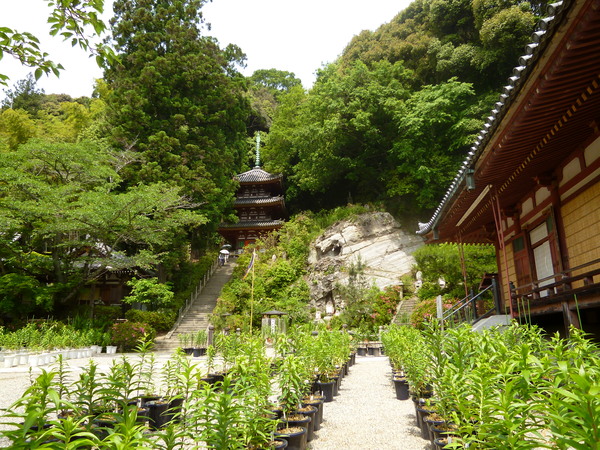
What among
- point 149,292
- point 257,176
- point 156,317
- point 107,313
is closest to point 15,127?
point 107,313

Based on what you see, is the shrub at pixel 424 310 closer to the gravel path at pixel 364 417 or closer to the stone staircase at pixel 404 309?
the stone staircase at pixel 404 309

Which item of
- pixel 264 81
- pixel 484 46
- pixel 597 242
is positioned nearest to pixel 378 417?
pixel 597 242

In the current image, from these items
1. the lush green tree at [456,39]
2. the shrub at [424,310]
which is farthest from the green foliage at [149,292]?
the lush green tree at [456,39]

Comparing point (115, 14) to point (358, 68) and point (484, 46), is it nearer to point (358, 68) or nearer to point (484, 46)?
point (358, 68)

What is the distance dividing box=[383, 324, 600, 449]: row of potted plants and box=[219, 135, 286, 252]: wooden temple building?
2665 cm

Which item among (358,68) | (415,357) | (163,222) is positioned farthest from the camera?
(358,68)

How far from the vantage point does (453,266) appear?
18.3 meters

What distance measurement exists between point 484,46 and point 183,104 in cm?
1836

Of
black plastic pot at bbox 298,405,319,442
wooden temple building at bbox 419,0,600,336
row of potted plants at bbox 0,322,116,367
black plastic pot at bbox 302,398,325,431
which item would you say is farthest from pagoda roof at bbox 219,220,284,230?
black plastic pot at bbox 298,405,319,442

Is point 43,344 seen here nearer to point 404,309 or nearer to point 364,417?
point 364,417

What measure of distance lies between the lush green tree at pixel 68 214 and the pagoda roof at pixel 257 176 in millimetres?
14596

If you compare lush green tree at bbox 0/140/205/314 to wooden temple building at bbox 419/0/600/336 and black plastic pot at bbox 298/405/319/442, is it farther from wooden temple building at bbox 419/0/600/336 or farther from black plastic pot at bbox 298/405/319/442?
black plastic pot at bbox 298/405/319/442

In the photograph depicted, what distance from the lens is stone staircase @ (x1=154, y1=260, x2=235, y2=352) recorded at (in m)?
18.3

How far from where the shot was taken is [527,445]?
1774 millimetres
